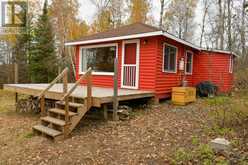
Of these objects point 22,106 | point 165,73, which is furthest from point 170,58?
point 22,106

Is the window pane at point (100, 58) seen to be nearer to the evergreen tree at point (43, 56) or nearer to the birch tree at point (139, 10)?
the evergreen tree at point (43, 56)

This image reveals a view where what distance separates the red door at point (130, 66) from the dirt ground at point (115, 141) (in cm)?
194

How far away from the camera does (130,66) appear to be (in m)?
9.11

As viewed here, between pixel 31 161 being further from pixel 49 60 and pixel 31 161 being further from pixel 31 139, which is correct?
pixel 49 60

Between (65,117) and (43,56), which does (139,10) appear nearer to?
(43,56)

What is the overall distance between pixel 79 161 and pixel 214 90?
8421 millimetres

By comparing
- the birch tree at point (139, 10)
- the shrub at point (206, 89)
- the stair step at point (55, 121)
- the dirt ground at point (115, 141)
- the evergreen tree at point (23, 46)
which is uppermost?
the birch tree at point (139, 10)

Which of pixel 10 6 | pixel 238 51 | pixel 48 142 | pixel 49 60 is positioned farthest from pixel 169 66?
pixel 10 6

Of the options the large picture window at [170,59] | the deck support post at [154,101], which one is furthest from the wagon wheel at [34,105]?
the large picture window at [170,59]

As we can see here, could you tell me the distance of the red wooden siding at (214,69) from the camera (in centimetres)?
1207

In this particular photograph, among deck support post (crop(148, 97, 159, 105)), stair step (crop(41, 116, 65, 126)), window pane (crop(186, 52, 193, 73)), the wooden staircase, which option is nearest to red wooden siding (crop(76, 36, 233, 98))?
deck support post (crop(148, 97, 159, 105))

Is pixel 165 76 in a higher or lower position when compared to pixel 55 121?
higher

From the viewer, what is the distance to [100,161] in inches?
169

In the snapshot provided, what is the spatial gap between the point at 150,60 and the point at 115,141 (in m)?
4.09
